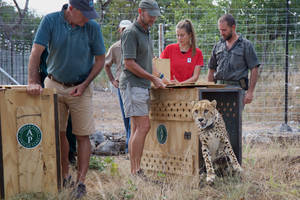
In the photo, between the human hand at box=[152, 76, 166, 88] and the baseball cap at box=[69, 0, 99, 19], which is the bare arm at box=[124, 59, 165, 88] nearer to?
the human hand at box=[152, 76, 166, 88]

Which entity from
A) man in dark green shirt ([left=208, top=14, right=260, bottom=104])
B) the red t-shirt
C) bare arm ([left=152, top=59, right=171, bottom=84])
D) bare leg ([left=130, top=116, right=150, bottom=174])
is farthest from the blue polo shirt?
man in dark green shirt ([left=208, top=14, right=260, bottom=104])

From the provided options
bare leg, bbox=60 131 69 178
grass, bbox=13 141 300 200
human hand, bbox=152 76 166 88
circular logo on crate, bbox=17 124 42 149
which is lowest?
grass, bbox=13 141 300 200

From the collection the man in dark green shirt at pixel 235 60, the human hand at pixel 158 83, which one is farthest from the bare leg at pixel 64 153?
the man in dark green shirt at pixel 235 60

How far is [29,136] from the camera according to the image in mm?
3270

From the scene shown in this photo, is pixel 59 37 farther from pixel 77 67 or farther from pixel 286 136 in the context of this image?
pixel 286 136

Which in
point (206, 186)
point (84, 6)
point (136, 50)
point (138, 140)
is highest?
point (84, 6)

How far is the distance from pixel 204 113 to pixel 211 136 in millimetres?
252

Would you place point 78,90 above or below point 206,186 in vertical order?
above

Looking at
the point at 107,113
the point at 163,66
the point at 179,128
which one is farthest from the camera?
the point at 107,113

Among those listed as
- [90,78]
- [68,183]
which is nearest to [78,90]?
[90,78]

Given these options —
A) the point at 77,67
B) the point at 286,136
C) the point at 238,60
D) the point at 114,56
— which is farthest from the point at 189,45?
the point at 286,136

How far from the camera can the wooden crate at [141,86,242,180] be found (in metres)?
3.84

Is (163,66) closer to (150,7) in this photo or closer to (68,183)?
(150,7)

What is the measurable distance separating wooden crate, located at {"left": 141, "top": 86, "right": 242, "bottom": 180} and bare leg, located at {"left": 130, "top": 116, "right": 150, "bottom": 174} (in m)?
0.28
